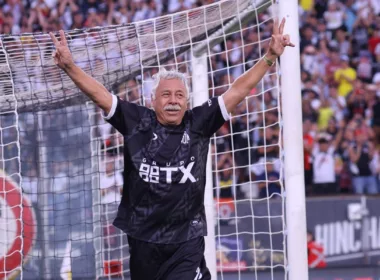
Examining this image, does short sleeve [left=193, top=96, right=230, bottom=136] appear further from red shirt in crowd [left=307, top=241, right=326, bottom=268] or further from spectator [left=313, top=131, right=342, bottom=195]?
spectator [left=313, top=131, right=342, bottom=195]

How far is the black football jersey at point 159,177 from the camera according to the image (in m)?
5.43

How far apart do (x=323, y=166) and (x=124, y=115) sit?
822 centimetres

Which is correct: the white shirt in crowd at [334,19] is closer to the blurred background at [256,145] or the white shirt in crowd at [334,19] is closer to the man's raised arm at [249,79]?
the blurred background at [256,145]

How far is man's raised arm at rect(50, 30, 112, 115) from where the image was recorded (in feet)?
17.2

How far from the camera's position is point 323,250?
1234cm

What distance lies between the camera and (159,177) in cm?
541

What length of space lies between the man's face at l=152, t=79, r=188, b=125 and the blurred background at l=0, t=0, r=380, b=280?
153 centimetres

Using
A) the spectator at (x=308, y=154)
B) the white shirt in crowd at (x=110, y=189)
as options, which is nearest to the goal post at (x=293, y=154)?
the white shirt in crowd at (x=110, y=189)

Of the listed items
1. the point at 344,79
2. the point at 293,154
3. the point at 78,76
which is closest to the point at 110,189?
the point at 293,154

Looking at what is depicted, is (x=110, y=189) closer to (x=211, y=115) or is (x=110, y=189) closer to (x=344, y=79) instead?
(x=211, y=115)

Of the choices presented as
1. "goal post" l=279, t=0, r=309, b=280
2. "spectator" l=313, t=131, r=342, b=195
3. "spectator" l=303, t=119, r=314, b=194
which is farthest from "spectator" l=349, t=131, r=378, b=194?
"goal post" l=279, t=0, r=309, b=280

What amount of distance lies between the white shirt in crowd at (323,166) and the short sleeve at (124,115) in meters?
8.05

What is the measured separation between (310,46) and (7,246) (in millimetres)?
8520

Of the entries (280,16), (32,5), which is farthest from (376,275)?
(32,5)
